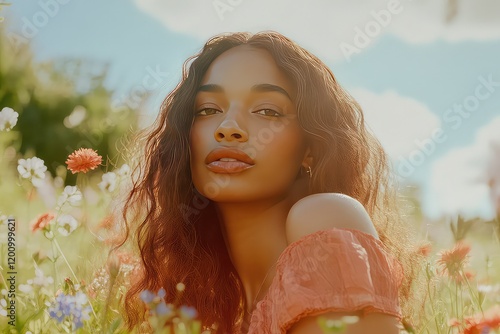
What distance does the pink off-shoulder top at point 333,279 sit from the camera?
1650mm

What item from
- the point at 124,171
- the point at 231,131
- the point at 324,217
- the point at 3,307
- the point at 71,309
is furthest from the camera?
the point at 124,171

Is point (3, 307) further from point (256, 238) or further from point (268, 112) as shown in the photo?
point (268, 112)

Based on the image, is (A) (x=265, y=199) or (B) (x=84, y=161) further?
(B) (x=84, y=161)

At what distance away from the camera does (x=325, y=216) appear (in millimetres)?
1826

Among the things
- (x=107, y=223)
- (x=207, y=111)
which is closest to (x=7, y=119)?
(x=107, y=223)

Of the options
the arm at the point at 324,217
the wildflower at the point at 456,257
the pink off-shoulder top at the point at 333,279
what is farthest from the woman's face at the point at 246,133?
the wildflower at the point at 456,257

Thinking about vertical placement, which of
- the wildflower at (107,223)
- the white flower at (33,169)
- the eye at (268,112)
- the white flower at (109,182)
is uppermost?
the eye at (268,112)

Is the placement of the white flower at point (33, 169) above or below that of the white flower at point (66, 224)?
above

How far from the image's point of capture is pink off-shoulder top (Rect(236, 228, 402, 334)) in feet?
5.41

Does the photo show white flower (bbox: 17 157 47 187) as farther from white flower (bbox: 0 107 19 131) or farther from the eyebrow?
the eyebrow

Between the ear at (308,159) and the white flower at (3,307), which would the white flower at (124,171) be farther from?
the ear at (308,159)

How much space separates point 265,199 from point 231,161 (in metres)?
0.18

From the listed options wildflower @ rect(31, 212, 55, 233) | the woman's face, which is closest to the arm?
the woman's face

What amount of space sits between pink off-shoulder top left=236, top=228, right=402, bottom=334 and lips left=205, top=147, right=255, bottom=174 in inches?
14.7
